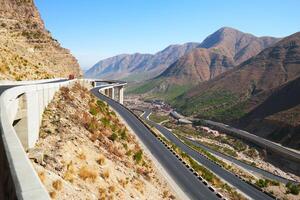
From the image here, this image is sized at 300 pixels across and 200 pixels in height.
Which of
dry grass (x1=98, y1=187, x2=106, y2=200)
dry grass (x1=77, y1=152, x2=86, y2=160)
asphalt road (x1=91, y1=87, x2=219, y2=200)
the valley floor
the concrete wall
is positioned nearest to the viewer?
the concrete wall

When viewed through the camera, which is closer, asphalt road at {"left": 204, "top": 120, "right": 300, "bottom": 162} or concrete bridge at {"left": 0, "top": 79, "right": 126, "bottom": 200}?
concrete bridge at {"left": 0, "top": 79, "right": 126, "bottom": 200}

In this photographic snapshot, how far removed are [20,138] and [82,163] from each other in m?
4.49

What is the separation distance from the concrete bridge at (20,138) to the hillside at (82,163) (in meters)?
1.26

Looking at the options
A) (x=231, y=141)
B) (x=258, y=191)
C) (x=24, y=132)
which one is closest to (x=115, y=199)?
(x=24, y=132)

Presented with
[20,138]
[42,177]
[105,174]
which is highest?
[20,138]

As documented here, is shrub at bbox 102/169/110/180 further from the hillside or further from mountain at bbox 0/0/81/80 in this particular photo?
mountain at bbox 0/0/81/80

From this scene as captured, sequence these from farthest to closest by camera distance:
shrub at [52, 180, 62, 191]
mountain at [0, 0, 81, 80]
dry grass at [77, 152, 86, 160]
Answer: mountain at [0, 0, 81, 80] → dry grass at [77, 152, 86, 160] → shrub at [52, 180, 62, 191]

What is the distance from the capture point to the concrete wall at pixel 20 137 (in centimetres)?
520

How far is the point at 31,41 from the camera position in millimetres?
89188

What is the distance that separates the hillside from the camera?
15.6m

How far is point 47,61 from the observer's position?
8912 centimetres

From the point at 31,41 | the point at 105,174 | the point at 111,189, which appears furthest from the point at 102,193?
the point at 31,41

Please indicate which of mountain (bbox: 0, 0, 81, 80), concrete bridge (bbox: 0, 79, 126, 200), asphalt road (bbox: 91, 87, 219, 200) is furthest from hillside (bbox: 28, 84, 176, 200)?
mountain (bbox: 0, 0, 81, 80)

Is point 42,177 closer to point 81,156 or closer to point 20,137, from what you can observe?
point 20,137
